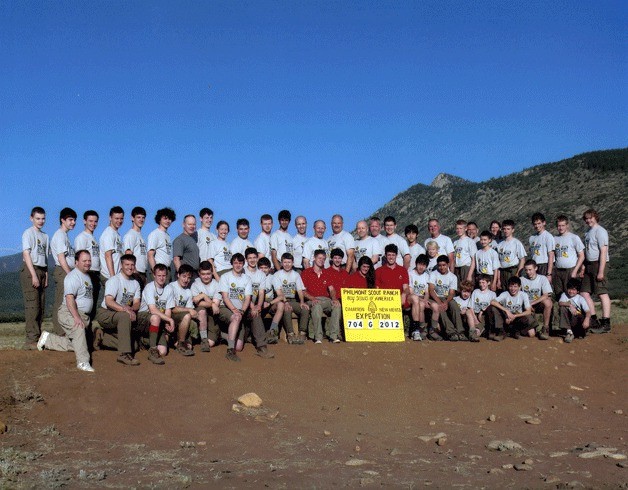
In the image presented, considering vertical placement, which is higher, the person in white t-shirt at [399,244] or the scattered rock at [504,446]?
the person in white t-shirt at [399,244]

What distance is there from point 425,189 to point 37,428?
83027 mm

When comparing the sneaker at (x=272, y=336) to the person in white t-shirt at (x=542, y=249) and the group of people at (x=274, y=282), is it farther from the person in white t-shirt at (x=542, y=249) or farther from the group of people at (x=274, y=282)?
the person in white t-shirt at (x=542, y=249)

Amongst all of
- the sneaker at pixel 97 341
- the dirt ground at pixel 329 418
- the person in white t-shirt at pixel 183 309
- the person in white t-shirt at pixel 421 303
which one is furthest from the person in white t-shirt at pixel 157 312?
the person in white t-shirt at pixel 421 303

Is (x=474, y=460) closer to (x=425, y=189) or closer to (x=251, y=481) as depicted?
(x=251, y=481)

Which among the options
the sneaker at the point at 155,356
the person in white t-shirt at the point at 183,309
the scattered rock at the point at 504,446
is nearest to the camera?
the scattered rock at the point at 504,446

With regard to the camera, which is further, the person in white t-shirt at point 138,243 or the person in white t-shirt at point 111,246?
the person in white t-shirt at point 138,243

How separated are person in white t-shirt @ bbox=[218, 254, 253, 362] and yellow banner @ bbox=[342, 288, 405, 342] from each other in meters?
1.90

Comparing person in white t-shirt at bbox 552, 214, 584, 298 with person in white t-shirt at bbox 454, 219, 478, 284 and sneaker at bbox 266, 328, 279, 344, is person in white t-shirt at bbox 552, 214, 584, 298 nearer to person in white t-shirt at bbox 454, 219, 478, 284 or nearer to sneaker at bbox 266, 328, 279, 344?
person in white t-shirt at bbox 454, 219, 478, 284

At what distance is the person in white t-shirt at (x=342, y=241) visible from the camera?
1164 centimetres

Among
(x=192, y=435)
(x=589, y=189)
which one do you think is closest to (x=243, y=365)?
(x=192, y=435)

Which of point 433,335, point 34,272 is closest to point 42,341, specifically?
point 34,272

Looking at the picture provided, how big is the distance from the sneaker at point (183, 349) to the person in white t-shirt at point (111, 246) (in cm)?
Answer: 149

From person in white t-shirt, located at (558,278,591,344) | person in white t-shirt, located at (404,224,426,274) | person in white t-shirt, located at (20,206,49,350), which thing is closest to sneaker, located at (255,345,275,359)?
person in white t-shirt, located at (20,206,49,350)

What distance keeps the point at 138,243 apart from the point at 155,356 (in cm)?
202
